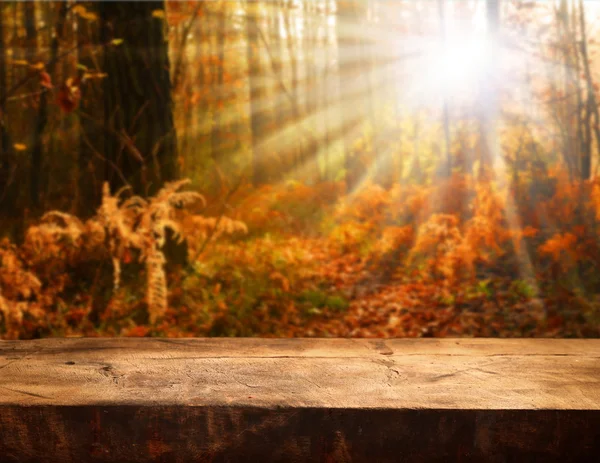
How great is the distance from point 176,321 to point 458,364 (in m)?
3.52

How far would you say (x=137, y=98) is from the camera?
6.02m

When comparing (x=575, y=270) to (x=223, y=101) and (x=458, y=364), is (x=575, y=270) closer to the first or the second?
(x=458, y=364)

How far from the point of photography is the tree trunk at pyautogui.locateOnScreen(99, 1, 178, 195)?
19.4 feet

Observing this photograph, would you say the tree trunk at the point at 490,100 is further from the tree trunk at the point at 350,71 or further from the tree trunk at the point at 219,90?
the tree trunk at the point at 219,90

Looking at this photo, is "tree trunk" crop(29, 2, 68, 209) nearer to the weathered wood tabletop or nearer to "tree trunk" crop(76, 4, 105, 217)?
"tree trunk" crop(76, 4, 105, 217)

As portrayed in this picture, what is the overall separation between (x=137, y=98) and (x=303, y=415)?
473 cm

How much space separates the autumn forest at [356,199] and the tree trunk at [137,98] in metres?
0.01

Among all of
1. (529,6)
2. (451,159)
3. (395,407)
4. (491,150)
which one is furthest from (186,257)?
(529,6)

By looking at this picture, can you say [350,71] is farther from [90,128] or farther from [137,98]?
[90,128]

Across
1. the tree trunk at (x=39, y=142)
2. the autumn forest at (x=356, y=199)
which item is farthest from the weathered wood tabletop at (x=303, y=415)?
the tree trunk at (x=39, y=142)

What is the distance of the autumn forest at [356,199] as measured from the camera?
5535 millimetres

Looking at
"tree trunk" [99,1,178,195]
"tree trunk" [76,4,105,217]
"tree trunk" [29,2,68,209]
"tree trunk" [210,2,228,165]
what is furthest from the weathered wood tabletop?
"tree trunk" [210,2,228,165]

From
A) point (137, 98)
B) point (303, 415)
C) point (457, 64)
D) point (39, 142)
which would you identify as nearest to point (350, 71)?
point (457, 64)

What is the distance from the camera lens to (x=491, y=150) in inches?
263
